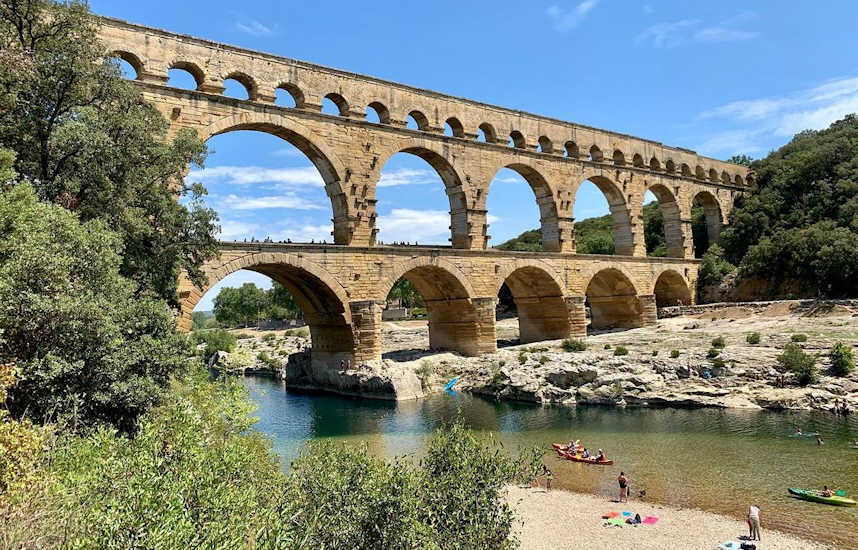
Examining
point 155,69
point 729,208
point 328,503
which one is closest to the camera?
point 328,503

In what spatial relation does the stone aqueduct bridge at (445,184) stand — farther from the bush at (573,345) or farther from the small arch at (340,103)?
the bush at (573,345)

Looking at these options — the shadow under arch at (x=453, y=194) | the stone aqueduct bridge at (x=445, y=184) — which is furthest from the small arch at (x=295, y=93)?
the shadow under arch at (x=453, y=194)

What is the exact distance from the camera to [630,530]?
38.9 feet

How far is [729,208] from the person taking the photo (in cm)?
4703

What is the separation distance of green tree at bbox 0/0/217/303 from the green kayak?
54.1ft

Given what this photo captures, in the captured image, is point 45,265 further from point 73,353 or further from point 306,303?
point 306,303

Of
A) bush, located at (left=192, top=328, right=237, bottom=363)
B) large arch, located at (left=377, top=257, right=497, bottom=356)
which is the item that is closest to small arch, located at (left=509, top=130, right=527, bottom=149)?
large arch, located at (left=377, top=257, right=497, bottom=356)

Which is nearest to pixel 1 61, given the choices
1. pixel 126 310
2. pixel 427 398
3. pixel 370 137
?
pixel 126 310

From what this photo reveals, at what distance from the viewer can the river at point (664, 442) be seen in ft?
42.7

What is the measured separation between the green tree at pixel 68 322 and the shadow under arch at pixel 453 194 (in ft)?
62.1

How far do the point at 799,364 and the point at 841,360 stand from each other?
58.4 inches

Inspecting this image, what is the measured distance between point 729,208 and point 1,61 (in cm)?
4936

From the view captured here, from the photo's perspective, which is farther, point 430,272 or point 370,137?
point 430,272

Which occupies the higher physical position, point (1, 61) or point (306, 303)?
point (1, 61)
